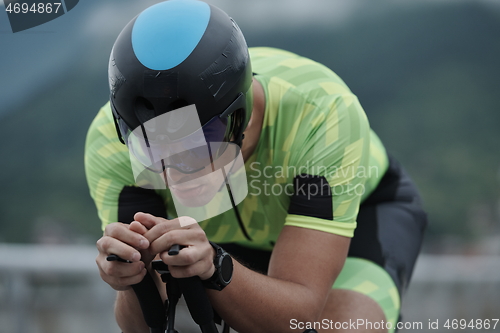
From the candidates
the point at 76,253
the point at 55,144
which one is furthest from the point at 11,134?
the point at 76,253

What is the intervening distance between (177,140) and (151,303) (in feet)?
1.68

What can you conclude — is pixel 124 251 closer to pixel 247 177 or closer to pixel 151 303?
pixel 151 303

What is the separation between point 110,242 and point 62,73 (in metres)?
14.8

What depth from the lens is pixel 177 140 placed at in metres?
1.77

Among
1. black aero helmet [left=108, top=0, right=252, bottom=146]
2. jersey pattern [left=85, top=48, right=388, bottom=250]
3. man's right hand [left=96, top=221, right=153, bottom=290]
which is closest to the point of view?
man's right hand [left=96, top=221, right=153, bottom=290]

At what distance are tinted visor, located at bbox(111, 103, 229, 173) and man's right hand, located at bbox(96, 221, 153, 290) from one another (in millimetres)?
314

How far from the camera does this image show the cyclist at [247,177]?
1.70 meters

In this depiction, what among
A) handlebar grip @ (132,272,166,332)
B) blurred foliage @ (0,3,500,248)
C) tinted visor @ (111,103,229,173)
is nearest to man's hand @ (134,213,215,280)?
handlebar grip @ (132,272,166,332)

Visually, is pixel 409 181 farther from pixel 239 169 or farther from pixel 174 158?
pixel 174 158

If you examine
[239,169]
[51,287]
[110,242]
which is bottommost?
[51,287]

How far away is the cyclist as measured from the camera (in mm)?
1699

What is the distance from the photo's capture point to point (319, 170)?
207 centimetres

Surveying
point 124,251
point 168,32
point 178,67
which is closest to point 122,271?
point 124,251

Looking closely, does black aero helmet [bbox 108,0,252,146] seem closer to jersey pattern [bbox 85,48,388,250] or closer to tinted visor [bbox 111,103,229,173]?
tinted visor [bbox 111,103,229,173]
